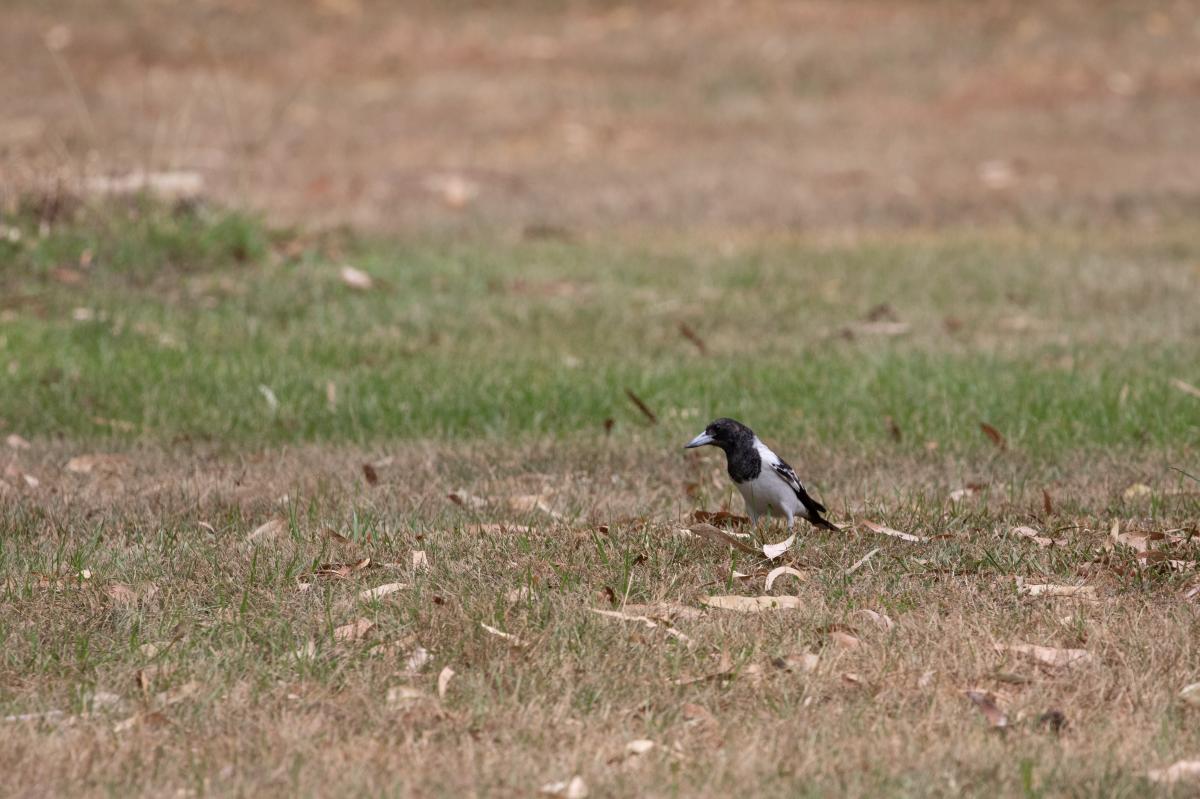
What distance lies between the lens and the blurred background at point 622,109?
15008mm

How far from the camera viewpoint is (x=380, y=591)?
16.2 ft

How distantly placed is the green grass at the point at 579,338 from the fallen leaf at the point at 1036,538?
1424mm

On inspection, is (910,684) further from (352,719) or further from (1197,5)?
(1197,5)

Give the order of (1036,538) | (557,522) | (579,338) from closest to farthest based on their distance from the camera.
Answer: (1036,538) < (557,522) < (579,338)

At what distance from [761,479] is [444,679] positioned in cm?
168

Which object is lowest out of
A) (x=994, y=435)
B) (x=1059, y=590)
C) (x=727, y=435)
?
(x=994, y=435)

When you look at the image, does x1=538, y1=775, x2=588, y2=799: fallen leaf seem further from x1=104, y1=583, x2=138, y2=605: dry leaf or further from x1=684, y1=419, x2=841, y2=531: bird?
x1=684, y1=419, x2=841, y2=531: bird

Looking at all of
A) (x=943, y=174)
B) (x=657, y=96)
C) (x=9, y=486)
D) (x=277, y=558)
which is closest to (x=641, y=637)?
(x=277, y=558)

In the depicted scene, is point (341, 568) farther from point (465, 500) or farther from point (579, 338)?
point (579, 338)

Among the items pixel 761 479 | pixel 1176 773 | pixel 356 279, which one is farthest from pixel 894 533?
pixel 356 279

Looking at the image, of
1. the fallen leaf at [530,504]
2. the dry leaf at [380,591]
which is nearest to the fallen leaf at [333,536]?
the dry leaf at [380,591]

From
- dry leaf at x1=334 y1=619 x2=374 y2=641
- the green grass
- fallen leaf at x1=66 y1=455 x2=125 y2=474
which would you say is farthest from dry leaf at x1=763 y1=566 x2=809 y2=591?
fallen leaf at x1=66 y1=455 x2=125 y2=474

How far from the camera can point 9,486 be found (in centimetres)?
647

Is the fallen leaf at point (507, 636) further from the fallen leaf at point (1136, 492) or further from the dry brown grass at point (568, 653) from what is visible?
the fallen leaf at point (1136, 492)
